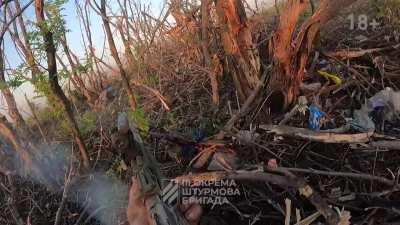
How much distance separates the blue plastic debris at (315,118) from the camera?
2438 mm

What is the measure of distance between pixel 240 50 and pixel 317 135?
77 centimetres

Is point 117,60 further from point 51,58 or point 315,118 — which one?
point 315,118

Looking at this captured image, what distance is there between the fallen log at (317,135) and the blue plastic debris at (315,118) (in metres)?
0.15

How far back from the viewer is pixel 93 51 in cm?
411

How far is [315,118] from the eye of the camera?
2457mm

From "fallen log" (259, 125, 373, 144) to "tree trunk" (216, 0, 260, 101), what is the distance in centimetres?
53

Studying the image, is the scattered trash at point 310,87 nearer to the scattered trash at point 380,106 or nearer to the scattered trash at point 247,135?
the scattered trash at point 380,106

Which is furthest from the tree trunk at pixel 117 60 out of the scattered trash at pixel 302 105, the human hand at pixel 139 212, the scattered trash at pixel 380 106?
the scattered trash at pixel 380 106

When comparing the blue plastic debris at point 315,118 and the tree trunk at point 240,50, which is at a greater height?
the tree trunk at point 240,50

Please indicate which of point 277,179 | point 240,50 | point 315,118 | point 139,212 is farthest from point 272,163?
point 240,50

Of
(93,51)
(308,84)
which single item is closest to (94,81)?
(93,51)

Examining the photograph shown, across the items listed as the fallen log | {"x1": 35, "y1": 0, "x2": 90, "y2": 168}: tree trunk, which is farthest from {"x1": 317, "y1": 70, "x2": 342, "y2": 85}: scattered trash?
{"x1": 35, "y1": 0, "x2": 90, "y2": 168}: tree trunk

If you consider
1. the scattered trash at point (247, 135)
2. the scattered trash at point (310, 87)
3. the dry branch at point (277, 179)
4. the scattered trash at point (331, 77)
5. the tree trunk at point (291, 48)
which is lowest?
the dry branch at point (277, 179)

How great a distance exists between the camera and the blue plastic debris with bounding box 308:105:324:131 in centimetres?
244
